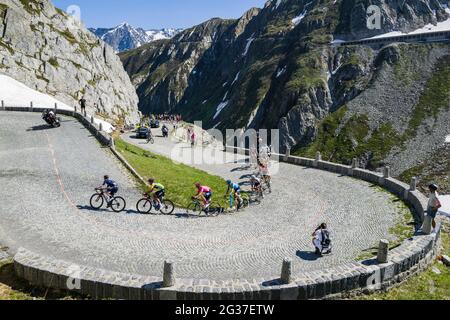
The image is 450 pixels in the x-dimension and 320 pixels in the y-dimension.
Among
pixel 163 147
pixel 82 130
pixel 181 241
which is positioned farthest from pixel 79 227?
pixel 163 147

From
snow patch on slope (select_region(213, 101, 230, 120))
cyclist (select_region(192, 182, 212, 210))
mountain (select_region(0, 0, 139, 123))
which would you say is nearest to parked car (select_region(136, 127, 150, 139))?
cyclist (select_region(192, 182, 212, 210))

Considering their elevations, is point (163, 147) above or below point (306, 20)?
below

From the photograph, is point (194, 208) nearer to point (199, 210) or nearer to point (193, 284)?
point (199, 210)

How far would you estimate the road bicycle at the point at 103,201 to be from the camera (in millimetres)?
22241

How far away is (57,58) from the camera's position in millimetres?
92562

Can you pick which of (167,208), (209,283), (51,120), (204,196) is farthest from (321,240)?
(51,120)

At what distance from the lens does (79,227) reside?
19.1 meters

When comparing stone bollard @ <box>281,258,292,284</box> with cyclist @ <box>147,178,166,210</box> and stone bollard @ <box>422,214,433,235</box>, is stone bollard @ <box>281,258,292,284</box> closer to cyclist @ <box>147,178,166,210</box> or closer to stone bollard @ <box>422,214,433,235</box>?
stone bollard @ <box>422,214,433,235</box>

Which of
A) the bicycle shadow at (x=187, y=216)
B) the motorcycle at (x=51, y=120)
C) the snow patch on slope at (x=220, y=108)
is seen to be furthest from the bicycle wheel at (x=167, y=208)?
the snow patch on slope at (x=220, y=108)

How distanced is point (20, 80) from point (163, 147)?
4490cm

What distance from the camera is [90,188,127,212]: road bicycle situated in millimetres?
22241

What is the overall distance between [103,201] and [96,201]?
0.40 m

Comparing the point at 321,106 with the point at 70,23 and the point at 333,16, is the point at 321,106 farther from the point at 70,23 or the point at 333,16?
the point at 70,23

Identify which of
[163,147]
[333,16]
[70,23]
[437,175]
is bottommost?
[437,175]
